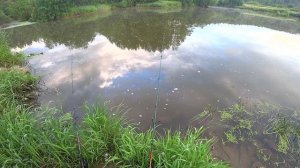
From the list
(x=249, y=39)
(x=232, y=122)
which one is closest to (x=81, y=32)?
(x=249, y=39)

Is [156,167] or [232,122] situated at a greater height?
[156,167]

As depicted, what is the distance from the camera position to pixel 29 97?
244 inches

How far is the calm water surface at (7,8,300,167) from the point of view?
6340 millimetres

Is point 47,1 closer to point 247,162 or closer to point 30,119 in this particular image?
point 30,119

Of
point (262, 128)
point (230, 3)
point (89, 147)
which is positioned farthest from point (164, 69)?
point (230, 3)

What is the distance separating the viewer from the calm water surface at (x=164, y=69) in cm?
634

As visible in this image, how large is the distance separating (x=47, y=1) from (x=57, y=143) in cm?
1532

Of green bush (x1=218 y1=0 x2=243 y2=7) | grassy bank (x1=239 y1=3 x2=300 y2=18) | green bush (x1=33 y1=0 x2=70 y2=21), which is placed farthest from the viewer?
green bush (x1=218 y1=0 x2=243 y2=7)

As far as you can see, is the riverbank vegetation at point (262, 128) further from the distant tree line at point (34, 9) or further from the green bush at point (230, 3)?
the green bush at point (230, 3)

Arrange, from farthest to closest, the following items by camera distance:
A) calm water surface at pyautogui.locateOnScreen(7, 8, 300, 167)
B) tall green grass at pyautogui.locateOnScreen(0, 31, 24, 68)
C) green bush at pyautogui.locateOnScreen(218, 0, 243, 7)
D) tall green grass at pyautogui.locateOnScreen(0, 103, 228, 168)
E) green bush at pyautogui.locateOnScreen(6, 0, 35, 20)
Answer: green bush at pyautogui.locateOnScreen(218, 0, 243, 7) → green bush at pyautogui.locateOnScreen(6, 0, 35, 20) → tall green grass at pyautogui.locateOnScreen(0, 31, 24, 68) → calm water surface at pyautogui.locateOnScreen(7, 8, 300, 167) → tall green grass at pyautogui.locateOnScreen(0, 103, 228, 168)

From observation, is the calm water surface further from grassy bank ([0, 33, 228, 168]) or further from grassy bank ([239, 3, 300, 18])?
grassy bank ([239, 3, 300, 18])

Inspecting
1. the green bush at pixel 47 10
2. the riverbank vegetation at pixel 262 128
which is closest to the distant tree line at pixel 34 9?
the green bush at pixel 47 10

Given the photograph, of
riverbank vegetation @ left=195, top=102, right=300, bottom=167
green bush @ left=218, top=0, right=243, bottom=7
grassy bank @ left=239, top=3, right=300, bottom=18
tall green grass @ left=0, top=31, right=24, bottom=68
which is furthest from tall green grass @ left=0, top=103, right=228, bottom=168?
green bush @ left=218, top=0, right=243, bottom=7

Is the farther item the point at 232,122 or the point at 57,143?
the point at 232,122
